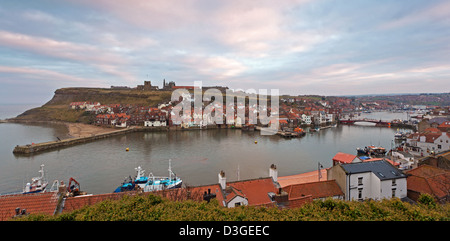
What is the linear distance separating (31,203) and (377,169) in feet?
46.8

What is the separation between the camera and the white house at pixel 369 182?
34.8ft

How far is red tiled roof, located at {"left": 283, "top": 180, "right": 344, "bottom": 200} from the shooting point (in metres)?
10.3

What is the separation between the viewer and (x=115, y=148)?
29938mm

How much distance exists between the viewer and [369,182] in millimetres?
10930

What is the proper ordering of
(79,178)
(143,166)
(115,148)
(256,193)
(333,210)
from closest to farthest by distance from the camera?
(333,210), (256,193), (79,178), (143,166), (115,148)

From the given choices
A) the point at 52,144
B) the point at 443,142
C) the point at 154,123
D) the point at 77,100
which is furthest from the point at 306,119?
the point at 77,100

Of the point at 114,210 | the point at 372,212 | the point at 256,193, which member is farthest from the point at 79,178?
the point at 372,212

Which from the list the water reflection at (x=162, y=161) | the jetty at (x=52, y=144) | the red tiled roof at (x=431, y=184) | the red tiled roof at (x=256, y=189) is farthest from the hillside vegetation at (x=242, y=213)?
the jetty at (x=52, y=144)

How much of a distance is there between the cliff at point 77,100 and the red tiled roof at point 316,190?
59282 millimetres

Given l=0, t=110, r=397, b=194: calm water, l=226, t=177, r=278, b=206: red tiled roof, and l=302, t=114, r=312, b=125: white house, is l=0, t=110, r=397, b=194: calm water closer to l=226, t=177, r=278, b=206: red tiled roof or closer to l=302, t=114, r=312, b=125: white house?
l=226, t=177, r=278, b=206: red tiled roof

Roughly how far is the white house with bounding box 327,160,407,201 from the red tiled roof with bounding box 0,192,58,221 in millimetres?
11763

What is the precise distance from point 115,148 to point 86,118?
37.5 meters
